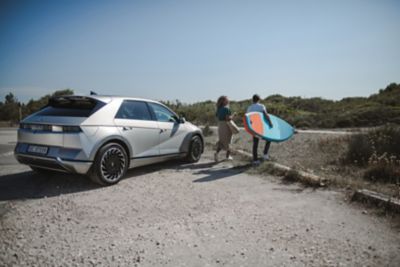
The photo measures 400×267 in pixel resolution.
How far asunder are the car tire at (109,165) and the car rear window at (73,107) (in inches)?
28.5

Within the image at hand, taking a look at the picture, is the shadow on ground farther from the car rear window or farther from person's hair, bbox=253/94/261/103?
person's hair, bbox=253/94/261/103

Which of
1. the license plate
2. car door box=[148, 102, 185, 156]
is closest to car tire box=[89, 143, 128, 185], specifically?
the license plate

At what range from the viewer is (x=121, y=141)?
4844 millimetres

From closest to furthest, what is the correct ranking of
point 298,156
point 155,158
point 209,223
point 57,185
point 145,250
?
1. point 145,250
2. point 209,223
3. point 57,185
4. point 155,158
5. point 298,156

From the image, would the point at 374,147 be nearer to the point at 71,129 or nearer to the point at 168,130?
the point at 168,130

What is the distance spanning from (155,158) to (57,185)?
2.02 m

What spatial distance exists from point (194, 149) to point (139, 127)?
213 centimetres

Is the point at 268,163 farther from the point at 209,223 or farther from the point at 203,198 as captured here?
the point at 209,223

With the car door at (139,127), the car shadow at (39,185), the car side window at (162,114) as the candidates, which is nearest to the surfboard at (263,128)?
the car side window at (162,114)

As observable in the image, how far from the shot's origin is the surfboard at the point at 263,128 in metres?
6.42

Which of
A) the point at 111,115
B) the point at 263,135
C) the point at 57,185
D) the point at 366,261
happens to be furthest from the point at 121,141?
the point at 366,261

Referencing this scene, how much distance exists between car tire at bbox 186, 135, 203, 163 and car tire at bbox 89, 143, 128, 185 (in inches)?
89.0

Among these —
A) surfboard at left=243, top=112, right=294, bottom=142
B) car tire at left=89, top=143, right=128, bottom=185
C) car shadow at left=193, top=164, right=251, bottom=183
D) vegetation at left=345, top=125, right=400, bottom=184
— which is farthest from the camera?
surfboard at left=243, top=112, right=294, bottom=142

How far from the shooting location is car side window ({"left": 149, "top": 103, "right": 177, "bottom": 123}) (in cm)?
596
